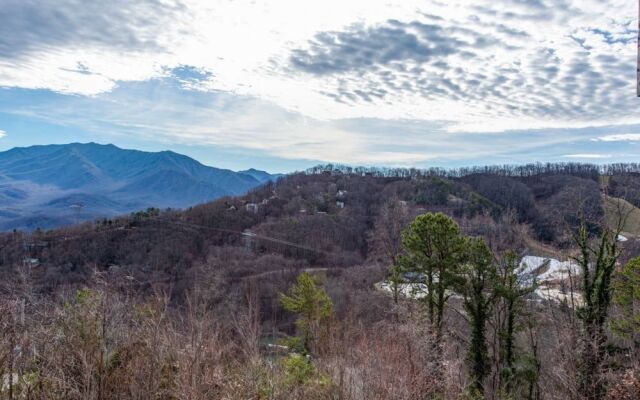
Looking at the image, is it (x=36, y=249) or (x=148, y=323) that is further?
(x=36, y=249)

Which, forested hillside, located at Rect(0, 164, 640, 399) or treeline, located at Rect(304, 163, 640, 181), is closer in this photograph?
forested hillside, located at Rect(0, 164, 640, 399)

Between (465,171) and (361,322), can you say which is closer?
(361,322)

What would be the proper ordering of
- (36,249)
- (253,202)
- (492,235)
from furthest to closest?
(253,202)
(36,249)
(492,235)

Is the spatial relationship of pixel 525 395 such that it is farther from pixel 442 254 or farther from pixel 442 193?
pixel 442 193

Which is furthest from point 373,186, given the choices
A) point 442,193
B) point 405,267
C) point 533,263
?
point 405,267

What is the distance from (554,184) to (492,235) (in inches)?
2815

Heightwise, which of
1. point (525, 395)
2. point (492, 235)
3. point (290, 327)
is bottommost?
point (290, 327)

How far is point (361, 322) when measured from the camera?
16844 mm

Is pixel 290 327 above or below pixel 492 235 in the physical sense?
below

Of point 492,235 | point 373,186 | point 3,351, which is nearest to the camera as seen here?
point 3,351

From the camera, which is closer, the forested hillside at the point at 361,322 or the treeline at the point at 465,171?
the forested hillside at the point at 361,322

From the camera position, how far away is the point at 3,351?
586cm

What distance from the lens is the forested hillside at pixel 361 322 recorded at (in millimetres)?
6781

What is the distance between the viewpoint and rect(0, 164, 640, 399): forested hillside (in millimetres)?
6781
